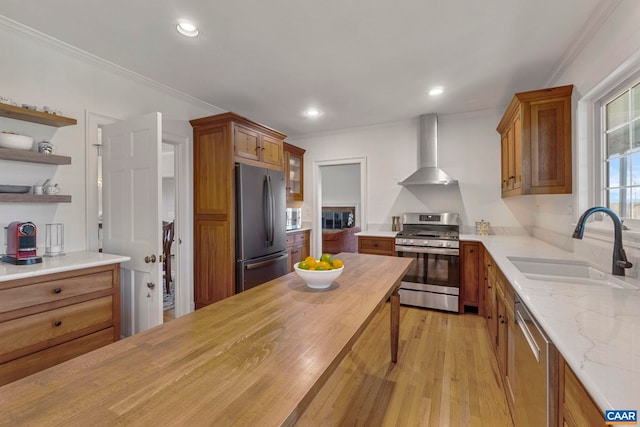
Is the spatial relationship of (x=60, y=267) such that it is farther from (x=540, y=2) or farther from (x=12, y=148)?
(x=540, y=2)

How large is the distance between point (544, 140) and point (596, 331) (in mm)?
2182

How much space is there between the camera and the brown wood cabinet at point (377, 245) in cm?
380

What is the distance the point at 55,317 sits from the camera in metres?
1.76

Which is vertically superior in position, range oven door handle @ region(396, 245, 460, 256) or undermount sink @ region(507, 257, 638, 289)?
undermount sink @ region(507, 257, 638, 289)

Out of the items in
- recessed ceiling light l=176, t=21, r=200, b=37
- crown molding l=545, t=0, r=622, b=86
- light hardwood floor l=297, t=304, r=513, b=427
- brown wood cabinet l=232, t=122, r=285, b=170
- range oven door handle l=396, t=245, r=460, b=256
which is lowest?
light hardwood floor l=297, t=304, r=513, b=427

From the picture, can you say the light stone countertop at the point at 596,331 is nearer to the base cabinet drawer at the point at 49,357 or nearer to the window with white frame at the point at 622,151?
the window with white frame at the point at 622,151

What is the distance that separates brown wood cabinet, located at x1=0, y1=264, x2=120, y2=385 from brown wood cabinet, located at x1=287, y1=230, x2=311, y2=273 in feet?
8.60

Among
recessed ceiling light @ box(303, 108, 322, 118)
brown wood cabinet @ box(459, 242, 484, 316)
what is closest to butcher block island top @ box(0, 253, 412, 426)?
brown wood cabinet @ box(459, 242, 484, 316)

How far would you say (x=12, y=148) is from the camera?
1.94 m

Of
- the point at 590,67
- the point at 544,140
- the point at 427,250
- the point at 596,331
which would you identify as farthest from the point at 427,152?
the point at 596,331

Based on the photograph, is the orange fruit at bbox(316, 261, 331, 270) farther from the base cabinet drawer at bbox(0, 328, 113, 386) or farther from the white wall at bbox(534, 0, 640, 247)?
the white wall at bbox(534, 0, 640, 247)

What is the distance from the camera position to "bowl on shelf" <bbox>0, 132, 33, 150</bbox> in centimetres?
192

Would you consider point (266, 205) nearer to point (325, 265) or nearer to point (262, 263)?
point (262, 263)

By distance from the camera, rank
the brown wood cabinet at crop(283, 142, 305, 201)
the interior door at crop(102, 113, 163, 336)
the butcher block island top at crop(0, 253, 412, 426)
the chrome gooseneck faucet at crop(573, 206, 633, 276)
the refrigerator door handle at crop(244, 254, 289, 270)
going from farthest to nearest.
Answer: the brown wood cabinet at crop(283, 142, 305, 201), the refrigerator door handle at crop(244, 254, 289, 270), the interior door at crop(102, 113, 163, 336), the chrome gooseneck faucet at crop(573, 206, 633, 276), the butcher block island top at crop(0, 253, 412, 426)
